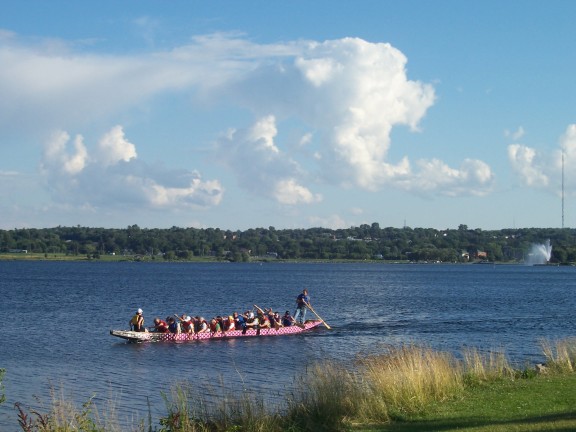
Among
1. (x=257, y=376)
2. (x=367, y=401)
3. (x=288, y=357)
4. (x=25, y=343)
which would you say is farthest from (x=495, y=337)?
(x=367, y=401)

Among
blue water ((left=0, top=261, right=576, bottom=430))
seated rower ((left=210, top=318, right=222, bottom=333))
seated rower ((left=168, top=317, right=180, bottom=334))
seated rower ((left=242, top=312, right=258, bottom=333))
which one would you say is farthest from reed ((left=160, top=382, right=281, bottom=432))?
seated rower ((left=242, top=312, right=258, bottom=333))

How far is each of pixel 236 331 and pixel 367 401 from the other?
2513 cm

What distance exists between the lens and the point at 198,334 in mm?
39906

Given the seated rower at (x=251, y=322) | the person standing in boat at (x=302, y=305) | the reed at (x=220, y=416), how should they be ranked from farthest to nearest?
the person standing in boat at (x=302, y=305) < the seated rower at (x=251, y=322) < the reed at (x=220, y=416)

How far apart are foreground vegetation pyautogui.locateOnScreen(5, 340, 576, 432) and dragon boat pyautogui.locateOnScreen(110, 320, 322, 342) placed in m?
20.2

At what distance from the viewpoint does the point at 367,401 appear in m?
16.4

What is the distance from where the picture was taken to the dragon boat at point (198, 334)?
3797 cm

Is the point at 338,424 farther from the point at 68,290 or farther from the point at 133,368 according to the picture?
the point at 68,290

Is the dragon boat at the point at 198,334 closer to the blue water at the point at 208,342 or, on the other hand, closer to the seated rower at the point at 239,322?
the seated rower at the point at 239,322

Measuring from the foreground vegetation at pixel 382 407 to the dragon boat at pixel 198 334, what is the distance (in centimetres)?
2017

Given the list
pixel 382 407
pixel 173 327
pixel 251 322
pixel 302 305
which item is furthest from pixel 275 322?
pixel 382 407

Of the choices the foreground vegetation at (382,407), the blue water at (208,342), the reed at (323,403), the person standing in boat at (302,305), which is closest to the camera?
the foreground vegetation at (382,407)

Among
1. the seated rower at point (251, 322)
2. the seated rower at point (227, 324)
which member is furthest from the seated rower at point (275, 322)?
the seated rower at point (227, 324)

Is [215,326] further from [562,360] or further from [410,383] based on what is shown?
[410,383]
